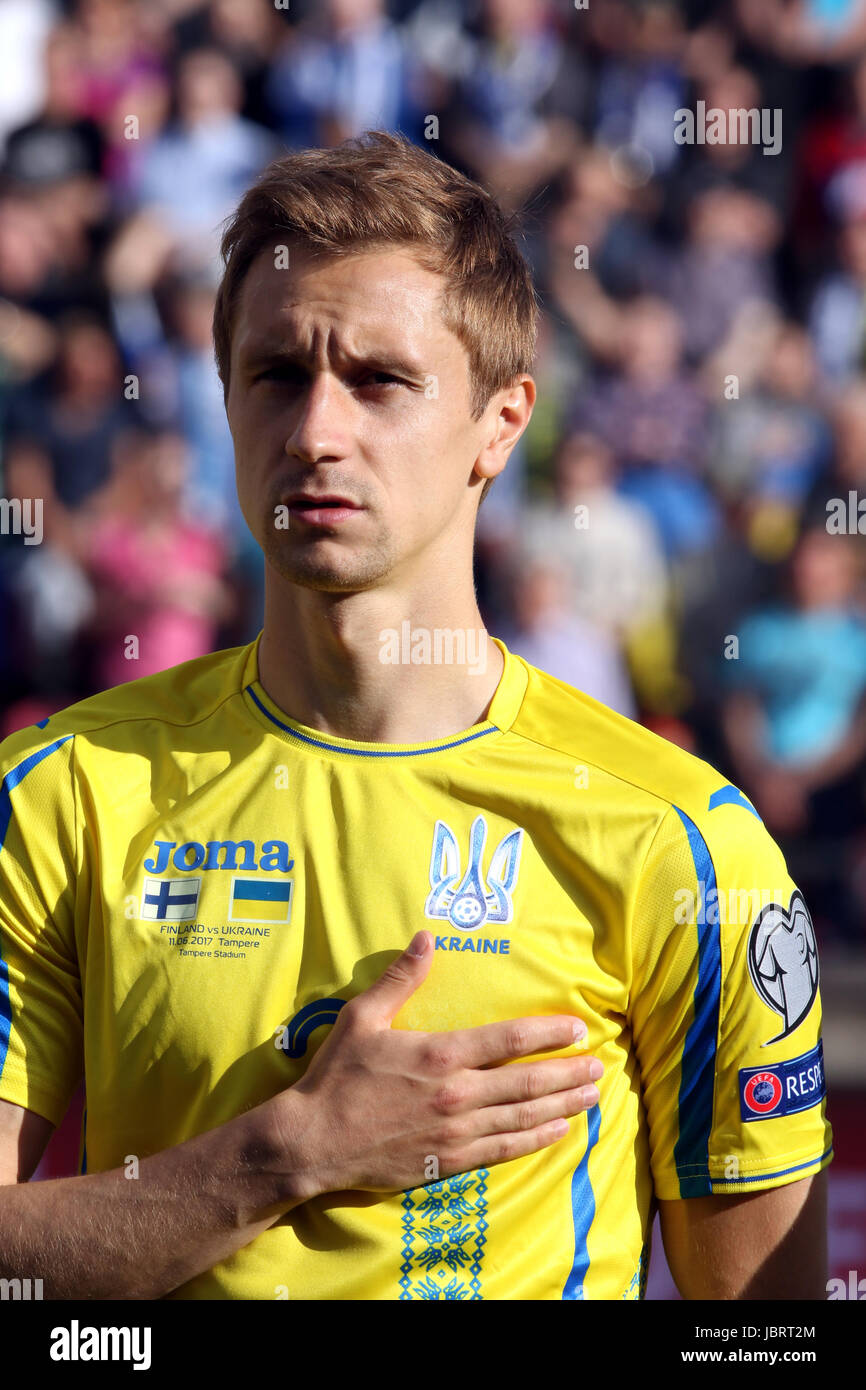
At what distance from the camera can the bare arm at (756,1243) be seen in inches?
93.4

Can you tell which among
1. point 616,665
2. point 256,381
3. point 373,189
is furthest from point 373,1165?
point 616,665

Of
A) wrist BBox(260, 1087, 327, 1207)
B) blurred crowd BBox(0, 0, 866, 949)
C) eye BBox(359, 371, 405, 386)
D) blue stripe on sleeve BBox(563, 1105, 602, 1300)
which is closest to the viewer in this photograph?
wrist BBox(260, 1087, 327, 1207)

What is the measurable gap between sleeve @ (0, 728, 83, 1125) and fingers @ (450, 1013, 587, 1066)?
A: 628 mm

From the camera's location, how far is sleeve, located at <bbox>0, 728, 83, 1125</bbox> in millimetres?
2395

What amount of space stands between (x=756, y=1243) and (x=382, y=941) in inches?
30.3

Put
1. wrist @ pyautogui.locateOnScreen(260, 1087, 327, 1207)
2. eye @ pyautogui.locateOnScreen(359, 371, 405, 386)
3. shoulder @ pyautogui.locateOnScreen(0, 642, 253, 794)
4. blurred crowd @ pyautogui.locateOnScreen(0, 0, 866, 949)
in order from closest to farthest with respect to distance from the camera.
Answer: wrist @ pyautogui.locateOnScreen(260, 1087, 327, 1207), eye @ pyautogui.locateOnScreen(359, 371, 405, 386), shoulder @ pyautogui.locateOnScreen(0, 642, 253, 794), blurred crowd @ pyautogui.locateOnScreen(0, 0, 866, 949)

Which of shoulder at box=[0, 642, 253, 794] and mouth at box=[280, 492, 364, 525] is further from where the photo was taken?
shoulder at box=[0, 642, 253, 794]

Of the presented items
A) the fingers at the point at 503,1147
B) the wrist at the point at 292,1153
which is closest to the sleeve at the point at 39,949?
the wrist at the point at 292,1153

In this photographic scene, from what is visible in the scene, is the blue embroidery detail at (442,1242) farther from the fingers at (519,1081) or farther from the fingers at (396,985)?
the fingers at (396,985)

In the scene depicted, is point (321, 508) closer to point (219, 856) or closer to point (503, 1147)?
point (219, 856)

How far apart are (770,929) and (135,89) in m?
6.22

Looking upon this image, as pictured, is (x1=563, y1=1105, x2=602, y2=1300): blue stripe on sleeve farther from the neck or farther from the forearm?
the neck

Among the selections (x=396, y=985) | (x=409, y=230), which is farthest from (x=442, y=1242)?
(x=409, y=230)

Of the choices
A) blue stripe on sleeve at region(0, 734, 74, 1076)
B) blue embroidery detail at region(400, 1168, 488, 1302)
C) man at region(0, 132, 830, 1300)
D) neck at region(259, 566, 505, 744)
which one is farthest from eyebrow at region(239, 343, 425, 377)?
blue embroidery detail at region(400, 1168, 488, 1302)
